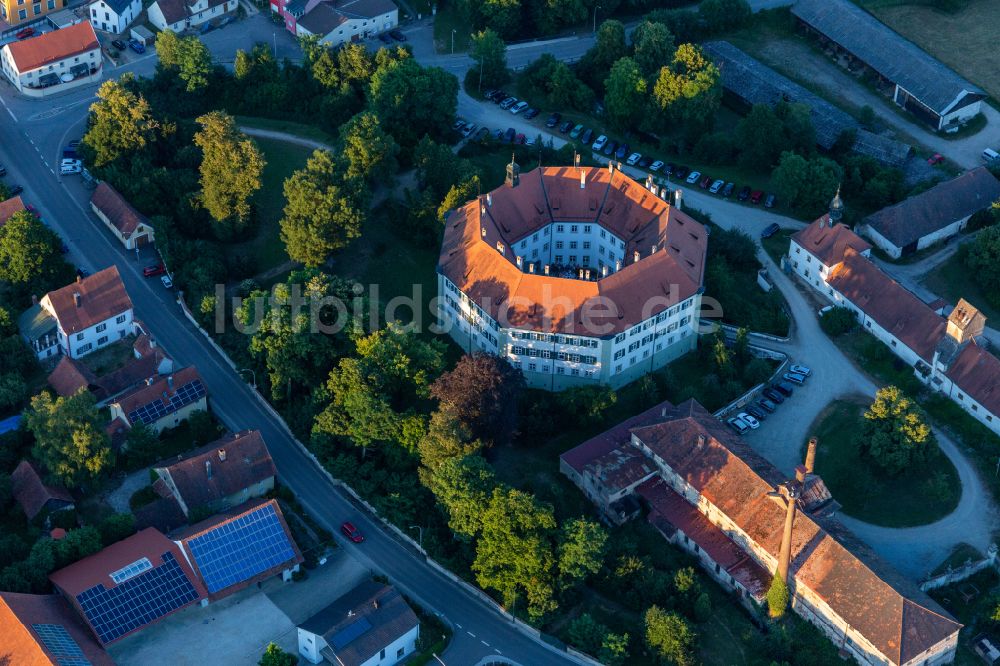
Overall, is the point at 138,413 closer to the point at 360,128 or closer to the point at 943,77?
the point at 360,128

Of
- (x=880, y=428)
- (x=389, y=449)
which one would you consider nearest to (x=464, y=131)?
(x=389, y=449)

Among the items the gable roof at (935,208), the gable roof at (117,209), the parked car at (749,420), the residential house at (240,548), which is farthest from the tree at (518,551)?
the gable roof at (935,208)

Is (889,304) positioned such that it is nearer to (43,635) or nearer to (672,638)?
(672,638)

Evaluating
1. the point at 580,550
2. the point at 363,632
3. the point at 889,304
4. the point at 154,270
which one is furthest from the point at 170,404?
the point at 889,304

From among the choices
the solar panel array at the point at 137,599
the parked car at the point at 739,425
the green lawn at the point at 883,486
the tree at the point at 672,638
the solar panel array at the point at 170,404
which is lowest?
the green lawn at the point at 883,486

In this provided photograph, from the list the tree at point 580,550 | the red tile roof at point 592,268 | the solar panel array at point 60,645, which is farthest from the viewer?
the red tile roof at point 592,268

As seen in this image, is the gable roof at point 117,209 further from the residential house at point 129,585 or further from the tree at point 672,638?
the tree at point 672,638

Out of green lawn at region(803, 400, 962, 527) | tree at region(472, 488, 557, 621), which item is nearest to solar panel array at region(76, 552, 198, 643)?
tree at region(472, 488, 557, 621)

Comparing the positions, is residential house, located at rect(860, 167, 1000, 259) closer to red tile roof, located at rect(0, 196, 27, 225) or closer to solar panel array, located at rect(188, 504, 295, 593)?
solar panel array, located at rect(188, 504, 295, 593)
